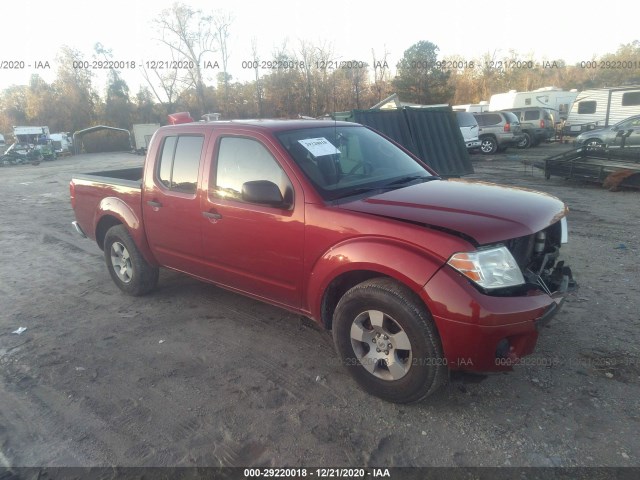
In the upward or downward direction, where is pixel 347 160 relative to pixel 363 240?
upward

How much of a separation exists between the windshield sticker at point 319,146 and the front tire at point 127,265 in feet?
7.74

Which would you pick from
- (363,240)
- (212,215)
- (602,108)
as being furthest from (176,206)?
(602,108)

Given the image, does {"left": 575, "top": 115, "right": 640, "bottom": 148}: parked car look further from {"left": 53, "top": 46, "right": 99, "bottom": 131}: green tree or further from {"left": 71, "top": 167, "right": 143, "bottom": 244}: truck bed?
{"left": 53, "top": 46, "right": 99, "bottom": 131}: green tree

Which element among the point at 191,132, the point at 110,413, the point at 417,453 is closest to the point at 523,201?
the point at 417,453

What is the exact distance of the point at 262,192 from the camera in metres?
3.26

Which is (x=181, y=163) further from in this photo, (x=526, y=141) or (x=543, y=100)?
(x=543, y=100)

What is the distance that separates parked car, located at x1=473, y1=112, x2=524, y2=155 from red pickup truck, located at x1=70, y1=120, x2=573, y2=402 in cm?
1704

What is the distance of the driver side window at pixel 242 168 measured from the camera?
3498 millimetres

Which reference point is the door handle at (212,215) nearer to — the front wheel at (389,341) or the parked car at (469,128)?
the front wheel at (389,341)

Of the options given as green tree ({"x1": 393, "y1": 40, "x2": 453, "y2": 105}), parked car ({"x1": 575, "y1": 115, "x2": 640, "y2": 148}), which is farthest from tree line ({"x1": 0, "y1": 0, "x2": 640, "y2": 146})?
parked car ({"x1": 575, "y1": 115, "x2": 640, "y2": 148})

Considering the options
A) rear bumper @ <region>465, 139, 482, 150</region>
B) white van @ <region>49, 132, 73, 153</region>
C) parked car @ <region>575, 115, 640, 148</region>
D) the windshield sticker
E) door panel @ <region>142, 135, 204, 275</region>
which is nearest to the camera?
the windshield sticker

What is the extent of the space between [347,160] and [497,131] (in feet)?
58.4

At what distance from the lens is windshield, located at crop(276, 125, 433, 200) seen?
11.4ft

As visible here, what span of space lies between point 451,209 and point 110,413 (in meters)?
2.66
